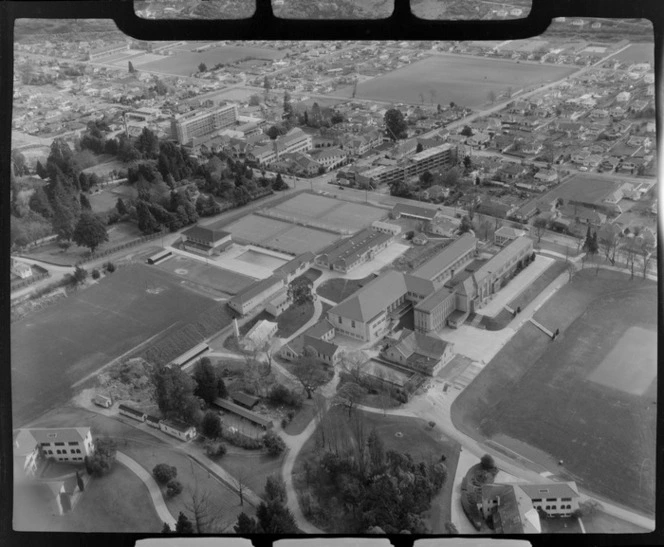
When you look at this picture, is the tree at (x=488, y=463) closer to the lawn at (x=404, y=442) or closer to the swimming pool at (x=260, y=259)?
the lawn at (x=404, y=442)

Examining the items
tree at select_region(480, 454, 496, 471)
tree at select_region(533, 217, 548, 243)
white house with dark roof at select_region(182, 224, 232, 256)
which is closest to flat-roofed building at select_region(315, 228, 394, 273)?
white house with dark roof at select_region(182, 224, 232, 256)

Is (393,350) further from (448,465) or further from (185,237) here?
(185,237)

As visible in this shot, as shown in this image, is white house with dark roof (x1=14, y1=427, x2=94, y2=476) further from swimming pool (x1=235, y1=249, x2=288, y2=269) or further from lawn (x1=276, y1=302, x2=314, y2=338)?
swimming pool (x1=235, y1=249, x2=288, y2=269)

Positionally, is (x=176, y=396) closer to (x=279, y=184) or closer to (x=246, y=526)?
(x=246, y=526)

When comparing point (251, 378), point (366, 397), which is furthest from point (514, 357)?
point (251, 378)

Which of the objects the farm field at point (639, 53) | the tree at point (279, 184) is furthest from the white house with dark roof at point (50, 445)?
the farm field at point (639, 53)

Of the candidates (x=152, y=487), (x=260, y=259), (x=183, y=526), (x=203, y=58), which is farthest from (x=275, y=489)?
(x=203, y=58)
